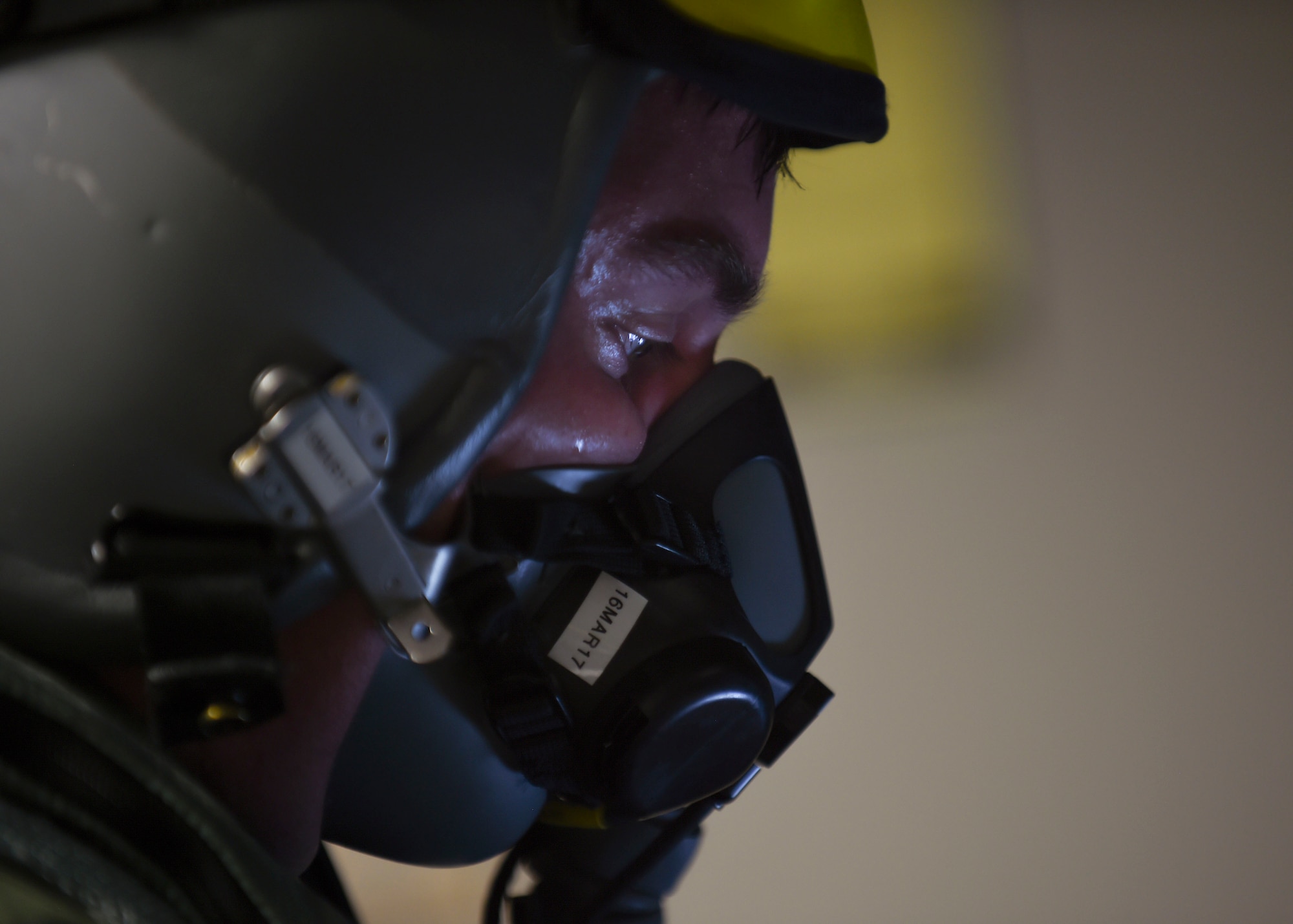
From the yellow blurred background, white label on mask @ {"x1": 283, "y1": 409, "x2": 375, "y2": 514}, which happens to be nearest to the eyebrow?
white label on mask @ {"x1": 283, "y1": 409, "x2": 375, "y2": 514}

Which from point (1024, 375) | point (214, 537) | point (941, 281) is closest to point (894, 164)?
point (941, 281)

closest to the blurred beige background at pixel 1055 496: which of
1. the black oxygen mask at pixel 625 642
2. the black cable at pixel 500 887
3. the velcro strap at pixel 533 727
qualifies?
the black cable at pixel 500 887

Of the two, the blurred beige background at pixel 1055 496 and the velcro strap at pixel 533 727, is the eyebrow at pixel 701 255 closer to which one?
the velcro strap at pixel 533 727

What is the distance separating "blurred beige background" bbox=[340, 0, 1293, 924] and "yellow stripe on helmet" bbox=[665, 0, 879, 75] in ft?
3.08

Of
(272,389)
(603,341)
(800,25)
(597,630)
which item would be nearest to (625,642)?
(597,630)

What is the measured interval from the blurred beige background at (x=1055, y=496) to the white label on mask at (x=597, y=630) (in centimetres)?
93

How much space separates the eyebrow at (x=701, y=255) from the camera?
63 cm

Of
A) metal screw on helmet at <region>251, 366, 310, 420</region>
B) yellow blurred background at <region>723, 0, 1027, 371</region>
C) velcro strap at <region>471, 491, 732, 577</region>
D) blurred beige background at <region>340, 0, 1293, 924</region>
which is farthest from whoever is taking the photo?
yellow blurred background at <region>723, 0, 1027, 371</region>

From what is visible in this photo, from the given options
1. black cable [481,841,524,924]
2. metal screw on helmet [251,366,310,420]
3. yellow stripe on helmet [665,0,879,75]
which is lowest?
black cable [481,841,524,924]

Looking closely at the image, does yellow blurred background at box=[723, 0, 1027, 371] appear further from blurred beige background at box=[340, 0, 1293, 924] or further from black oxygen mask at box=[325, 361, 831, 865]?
black oxygen mask at box=[325, 361, 831, 865]

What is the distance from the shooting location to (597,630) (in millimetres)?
658

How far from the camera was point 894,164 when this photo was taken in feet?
5.02

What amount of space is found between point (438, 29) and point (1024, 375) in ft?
4.05

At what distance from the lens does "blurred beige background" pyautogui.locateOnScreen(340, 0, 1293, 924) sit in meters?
1.38
